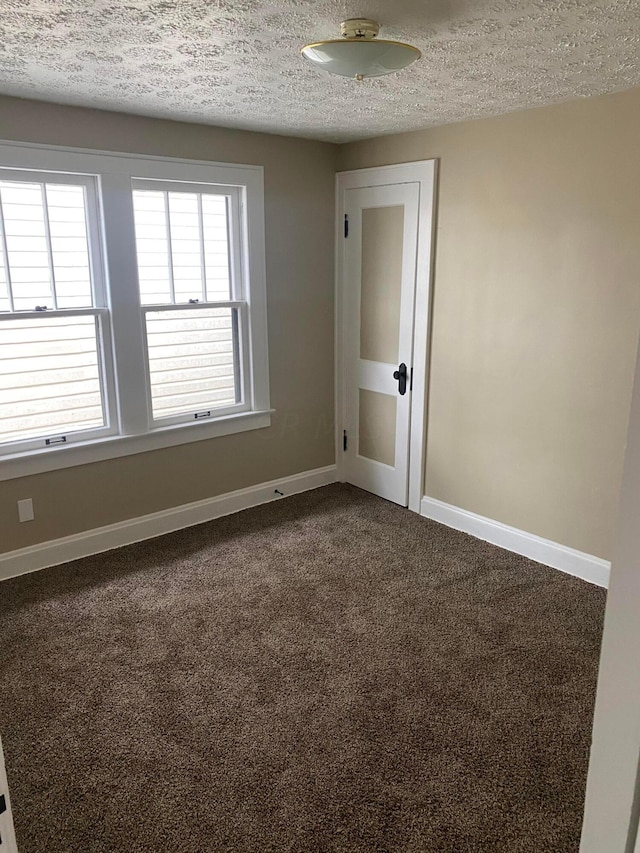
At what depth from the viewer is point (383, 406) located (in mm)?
4355

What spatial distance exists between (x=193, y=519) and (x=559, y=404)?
2.32 meters

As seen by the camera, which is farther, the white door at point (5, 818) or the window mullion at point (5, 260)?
the window mullion at point (5, 260)

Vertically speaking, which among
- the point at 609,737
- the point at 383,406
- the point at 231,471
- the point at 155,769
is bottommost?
the point at 155,769

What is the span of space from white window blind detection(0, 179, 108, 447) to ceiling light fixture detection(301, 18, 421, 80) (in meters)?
1.74

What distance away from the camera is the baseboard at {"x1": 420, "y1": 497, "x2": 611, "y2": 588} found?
3.32 meters

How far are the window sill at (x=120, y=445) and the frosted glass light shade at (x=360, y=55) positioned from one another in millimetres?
2305

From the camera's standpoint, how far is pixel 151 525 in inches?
153

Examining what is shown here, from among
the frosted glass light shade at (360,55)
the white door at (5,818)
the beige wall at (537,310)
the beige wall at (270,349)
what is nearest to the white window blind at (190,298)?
the beige wall at (270,349)

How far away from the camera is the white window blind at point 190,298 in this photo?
3598 millimetres

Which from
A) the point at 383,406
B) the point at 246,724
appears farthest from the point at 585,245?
the point at 246,724

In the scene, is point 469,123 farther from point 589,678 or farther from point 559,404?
point 589,678

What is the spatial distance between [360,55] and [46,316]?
6.82ft

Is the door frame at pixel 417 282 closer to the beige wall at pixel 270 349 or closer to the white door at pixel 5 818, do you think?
the beige wall at pixel 270 349

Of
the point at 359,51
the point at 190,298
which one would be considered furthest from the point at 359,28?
the point at 190,298
